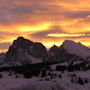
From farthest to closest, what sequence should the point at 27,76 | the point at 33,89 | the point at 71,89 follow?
the point at 27,76 < the point at 71,89 < the point at 33,89

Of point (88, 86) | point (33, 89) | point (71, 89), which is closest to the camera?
point (33, 89)

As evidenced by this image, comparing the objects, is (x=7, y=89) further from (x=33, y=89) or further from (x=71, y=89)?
(x=71, y=89)

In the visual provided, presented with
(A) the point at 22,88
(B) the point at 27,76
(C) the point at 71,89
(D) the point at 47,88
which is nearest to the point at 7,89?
(A) the point at 22,88

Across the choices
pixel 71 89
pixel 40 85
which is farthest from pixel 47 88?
pixel 71 89

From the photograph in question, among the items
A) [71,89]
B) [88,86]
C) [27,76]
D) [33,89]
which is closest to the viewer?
[33,89]

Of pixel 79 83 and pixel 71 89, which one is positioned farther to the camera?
pixel 79 83

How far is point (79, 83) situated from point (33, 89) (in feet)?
34.6

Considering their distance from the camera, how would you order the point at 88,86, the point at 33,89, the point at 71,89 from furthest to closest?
the point at 88,86, the point at 71,89, the point at 33,89

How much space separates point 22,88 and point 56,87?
249cm

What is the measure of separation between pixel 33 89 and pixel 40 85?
2.82 feet

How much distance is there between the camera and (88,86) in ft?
95.9

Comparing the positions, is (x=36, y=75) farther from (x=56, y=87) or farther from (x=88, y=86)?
(x=56, y=87)

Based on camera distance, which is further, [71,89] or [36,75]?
[36,75]

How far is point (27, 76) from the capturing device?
36.1m
